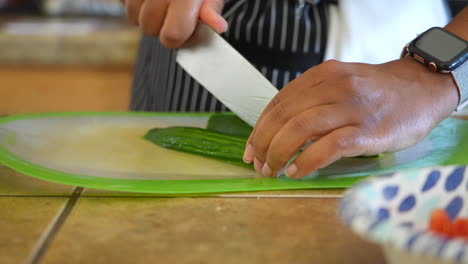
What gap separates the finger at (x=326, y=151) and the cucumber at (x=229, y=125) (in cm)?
23

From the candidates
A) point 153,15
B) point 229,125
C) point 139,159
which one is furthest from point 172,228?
point 153,15

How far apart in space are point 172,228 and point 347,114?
0.24 meters

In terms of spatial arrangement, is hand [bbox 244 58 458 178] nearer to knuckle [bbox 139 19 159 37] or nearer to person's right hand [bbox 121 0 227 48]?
person's right hand [bbox 121 0 227 48]

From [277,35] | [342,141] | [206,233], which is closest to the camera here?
[206,233]

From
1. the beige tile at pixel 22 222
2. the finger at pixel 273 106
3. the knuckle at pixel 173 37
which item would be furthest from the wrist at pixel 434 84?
the beige tile at pixel 22 222

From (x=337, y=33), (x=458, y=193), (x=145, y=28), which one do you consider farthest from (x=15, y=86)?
(x=458, y=193)

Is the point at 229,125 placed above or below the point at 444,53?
below

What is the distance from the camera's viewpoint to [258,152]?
27.7 inches

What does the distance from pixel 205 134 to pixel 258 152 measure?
0.19 metres

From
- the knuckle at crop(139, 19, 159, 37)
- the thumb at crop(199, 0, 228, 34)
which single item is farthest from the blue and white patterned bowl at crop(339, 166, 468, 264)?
the knuckle at crop(139, 19, 159, 37)

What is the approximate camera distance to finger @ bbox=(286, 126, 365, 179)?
66 centimetres

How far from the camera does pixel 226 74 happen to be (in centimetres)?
93

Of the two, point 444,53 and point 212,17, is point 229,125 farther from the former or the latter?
point 444,53

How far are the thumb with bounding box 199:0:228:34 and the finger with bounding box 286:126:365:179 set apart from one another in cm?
33
